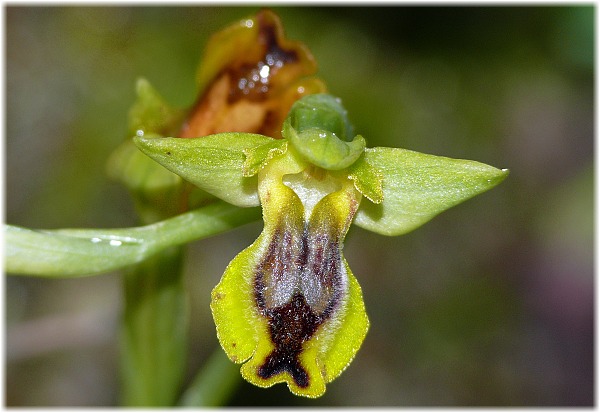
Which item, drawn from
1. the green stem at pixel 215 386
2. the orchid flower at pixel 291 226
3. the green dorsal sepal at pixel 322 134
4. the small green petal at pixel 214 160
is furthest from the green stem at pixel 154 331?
the green dorsal sepal at pixel 322 134

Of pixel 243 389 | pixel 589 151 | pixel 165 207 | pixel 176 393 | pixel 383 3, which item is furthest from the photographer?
pixel 589 151

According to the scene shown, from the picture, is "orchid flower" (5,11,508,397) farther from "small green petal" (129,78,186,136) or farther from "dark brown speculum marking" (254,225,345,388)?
"small green petal" (129,78,186,136)

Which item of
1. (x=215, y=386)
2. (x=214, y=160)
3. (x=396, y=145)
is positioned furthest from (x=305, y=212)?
(x=396, y=145)

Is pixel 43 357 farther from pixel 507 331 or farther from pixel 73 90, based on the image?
pixel 507 331

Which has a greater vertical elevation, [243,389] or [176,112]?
[176,112]

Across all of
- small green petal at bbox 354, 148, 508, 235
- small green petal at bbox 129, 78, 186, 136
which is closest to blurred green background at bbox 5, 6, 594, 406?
small green petal at bbox 129, 78, 186, 136

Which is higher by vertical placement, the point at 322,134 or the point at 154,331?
the point at 322,134

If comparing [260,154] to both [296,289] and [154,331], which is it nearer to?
[296,289]

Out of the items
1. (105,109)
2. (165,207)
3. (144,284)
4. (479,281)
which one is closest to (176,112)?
(165,207)
